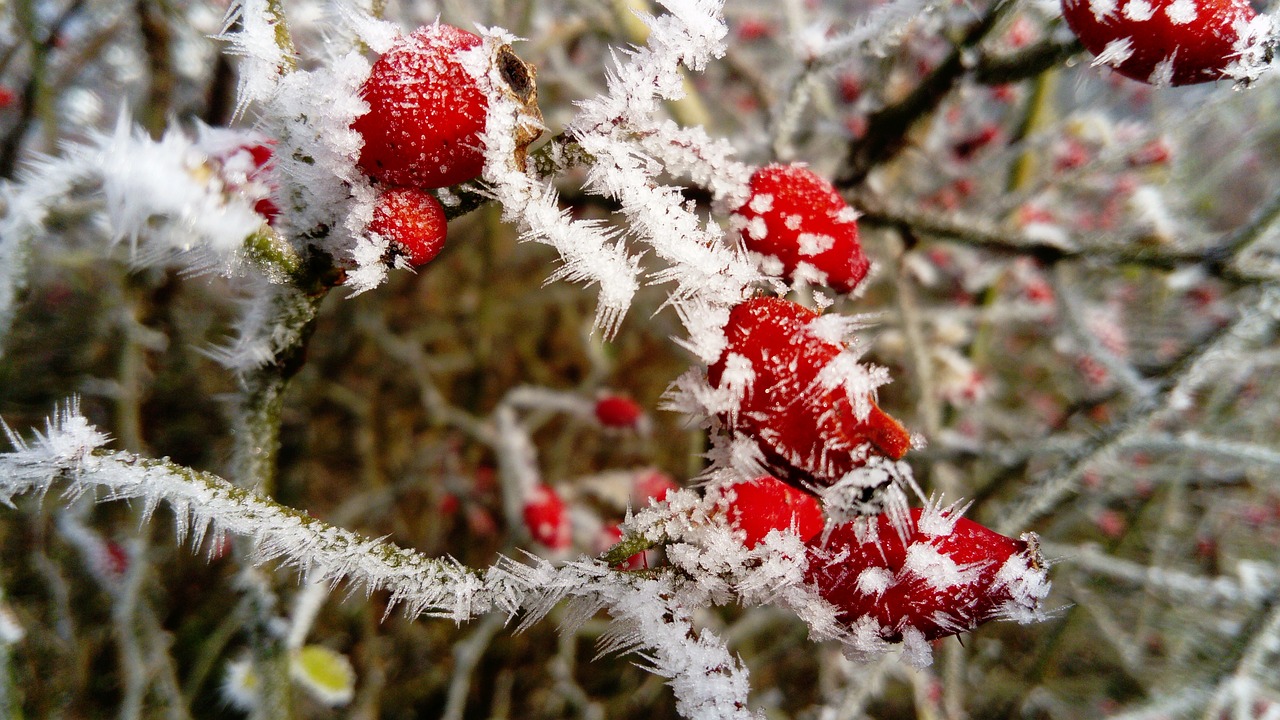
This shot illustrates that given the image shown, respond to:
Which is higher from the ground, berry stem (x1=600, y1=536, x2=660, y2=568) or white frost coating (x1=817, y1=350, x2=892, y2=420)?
white frost coating (x1=817, y1=350, x2=892, y2=420)

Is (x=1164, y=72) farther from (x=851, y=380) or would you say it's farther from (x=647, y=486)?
(x=647, y=486)

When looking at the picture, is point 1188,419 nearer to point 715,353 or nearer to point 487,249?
point 487,249

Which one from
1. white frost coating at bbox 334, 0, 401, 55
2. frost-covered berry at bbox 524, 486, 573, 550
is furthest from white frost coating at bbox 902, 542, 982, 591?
frost-covered berry at bbox 524, 486, 573, 550

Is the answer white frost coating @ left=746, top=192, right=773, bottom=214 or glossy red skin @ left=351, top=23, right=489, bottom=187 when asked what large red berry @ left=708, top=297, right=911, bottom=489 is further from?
glossy red skin @ left=351, top=23, right=489, bottom=187

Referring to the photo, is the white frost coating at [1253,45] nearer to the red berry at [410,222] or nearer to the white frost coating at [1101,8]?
the white frost coating at [1101,8]

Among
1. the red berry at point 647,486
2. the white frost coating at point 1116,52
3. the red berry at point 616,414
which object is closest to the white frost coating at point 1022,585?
the white frost coating at point 1116,52
